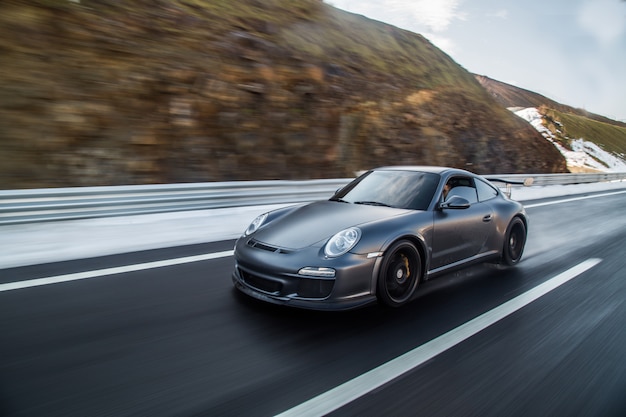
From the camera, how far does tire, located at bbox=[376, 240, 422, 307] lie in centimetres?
404

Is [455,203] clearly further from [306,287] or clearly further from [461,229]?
[306,287]

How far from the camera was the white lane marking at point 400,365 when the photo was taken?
2643 millimetres

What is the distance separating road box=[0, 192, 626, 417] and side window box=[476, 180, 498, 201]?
1.03m

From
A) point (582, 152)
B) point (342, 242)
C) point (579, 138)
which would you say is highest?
point (579, 138)

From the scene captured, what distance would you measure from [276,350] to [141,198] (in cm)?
431

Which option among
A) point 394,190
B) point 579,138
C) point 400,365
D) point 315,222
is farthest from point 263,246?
point 579,138

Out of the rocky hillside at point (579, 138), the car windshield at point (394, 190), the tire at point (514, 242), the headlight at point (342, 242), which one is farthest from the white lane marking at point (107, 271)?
the rocky hillside at point (579, 138)

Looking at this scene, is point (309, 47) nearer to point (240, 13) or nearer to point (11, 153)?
point (240, 13)

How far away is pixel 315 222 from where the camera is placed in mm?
4332

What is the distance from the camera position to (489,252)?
5375 mm

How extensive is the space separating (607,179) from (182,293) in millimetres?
26861

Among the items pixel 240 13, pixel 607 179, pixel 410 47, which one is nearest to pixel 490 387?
pixel 240 13

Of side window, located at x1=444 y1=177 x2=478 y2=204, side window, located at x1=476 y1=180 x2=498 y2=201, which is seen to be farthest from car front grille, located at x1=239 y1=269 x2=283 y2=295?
side window, located at x1=476 y1=180 x2=498 y2=201

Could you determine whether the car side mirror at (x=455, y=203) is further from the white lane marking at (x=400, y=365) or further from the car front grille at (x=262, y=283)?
the car front grille at (x=262, y=283)
